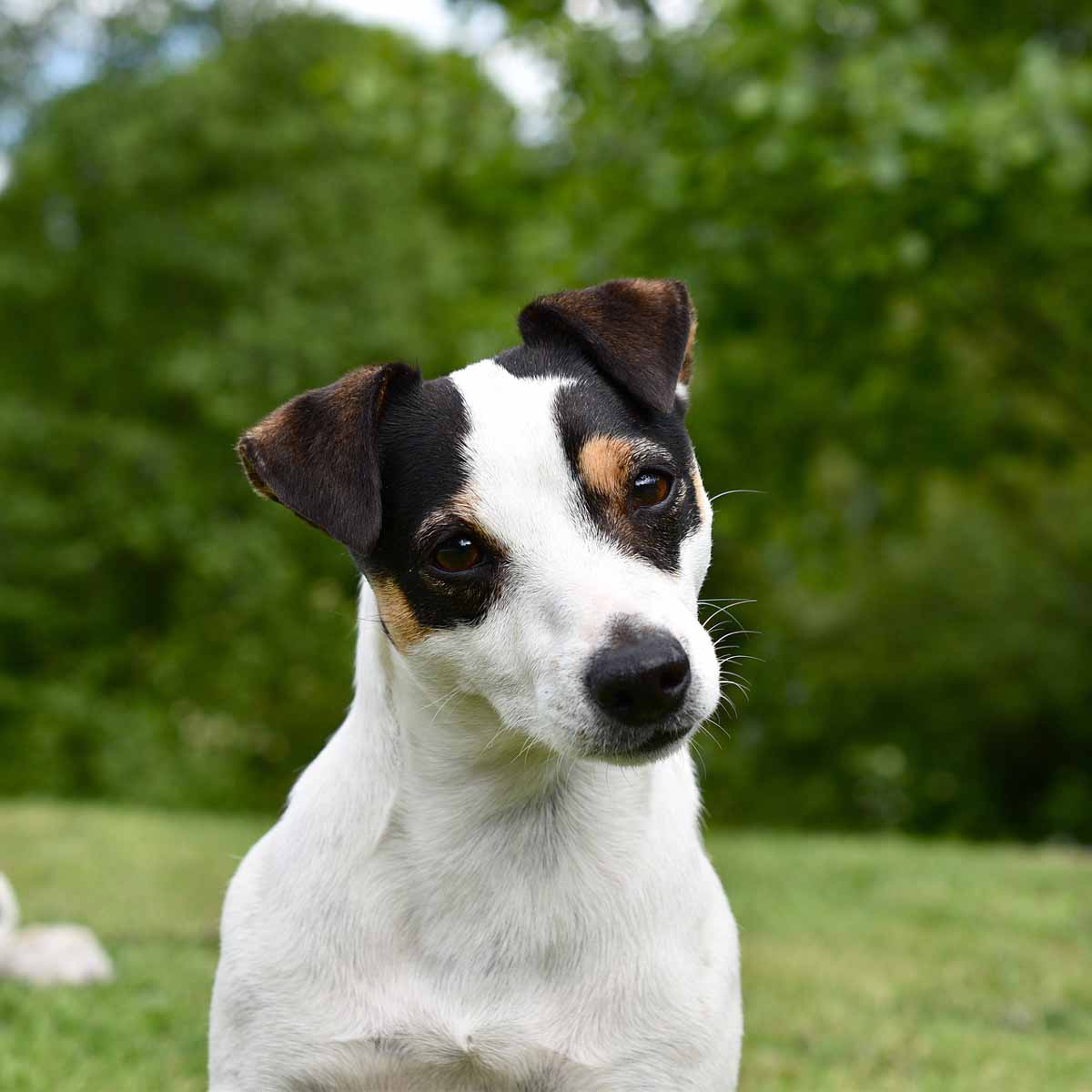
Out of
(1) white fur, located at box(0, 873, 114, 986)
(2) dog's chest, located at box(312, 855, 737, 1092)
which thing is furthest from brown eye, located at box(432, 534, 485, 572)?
(1) white fur, located at box(0, 873, 114, 986)

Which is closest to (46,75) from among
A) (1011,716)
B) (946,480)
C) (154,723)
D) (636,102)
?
(154,723)

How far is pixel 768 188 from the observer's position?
11297mm

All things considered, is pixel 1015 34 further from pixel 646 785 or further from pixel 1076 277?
pixel 646 785

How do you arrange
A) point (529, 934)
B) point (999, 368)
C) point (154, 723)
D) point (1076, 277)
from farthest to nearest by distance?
point (154, 723) < point (999, 368) < point (1076, 277) < point (529, 934)

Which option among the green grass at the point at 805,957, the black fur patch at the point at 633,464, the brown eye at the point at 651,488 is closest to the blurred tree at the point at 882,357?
the green grass at the point at 805,957

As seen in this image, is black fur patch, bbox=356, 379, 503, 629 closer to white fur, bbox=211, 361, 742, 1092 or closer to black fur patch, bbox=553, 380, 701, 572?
white fur, bbox=211, 361, 742, 1092

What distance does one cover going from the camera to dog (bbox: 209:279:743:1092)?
10.3 ft

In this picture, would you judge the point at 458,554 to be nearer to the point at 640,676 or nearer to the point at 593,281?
the point at 640,676

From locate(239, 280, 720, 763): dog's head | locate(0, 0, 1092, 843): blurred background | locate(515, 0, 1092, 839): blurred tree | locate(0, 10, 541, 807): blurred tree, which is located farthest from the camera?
locate(0, 10, 541, 807): blurred tree

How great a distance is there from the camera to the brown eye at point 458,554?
3213 mm

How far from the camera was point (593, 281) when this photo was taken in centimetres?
1227

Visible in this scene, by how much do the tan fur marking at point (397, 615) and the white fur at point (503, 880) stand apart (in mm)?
32

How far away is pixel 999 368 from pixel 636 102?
21.4ft

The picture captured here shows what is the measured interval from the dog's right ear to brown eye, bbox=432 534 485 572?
0.49 ft
